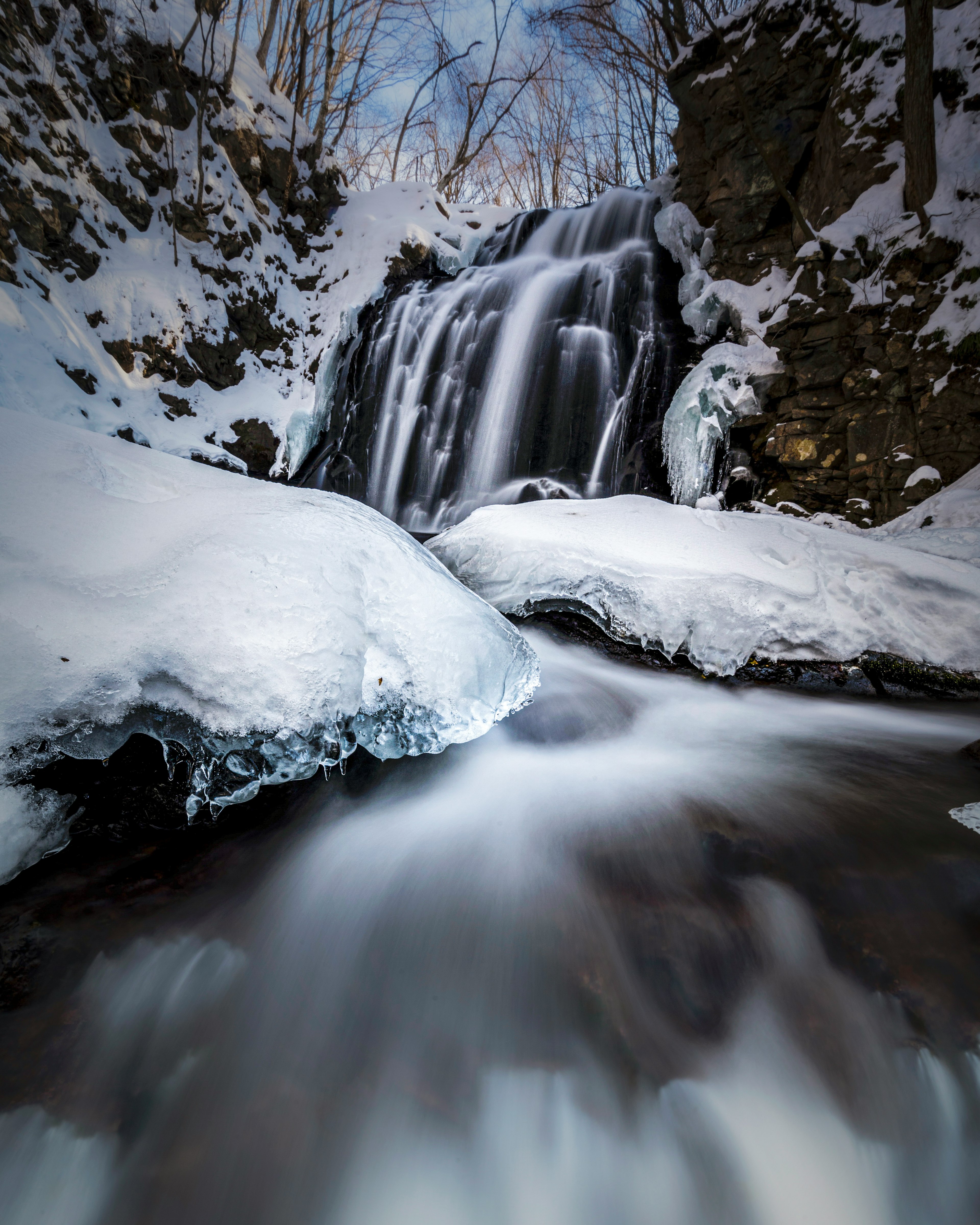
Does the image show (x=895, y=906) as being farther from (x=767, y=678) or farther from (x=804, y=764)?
(x=767, y=678)

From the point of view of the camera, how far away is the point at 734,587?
7.80 ft

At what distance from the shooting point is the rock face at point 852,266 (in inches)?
168

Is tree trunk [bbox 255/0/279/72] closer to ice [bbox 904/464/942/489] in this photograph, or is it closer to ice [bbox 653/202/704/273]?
ice [bbox 653/202/704/273]

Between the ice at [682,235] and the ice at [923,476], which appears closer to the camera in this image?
the ice at [923,476]

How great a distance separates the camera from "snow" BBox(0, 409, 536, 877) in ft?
4.06

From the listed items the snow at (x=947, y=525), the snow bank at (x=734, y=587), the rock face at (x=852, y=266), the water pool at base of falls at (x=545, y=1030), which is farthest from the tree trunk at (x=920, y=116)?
the water pool at base of falls at (x=545, y=1030)

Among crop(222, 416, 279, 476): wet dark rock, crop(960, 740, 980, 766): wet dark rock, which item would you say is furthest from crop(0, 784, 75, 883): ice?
crop(222, 416, 279, 476): wet dark rock

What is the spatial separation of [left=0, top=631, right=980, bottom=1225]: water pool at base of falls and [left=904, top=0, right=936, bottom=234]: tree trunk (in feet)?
17.9

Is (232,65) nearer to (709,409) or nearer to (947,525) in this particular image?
(709,409)

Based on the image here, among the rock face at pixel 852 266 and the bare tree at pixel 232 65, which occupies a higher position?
the bare tree at pixel 232 65

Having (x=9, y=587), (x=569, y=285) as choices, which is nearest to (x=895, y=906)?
(x=9, y=587)

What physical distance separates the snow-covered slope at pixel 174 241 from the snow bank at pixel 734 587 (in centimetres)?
596

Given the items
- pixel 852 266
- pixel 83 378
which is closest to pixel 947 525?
pixel 852 266

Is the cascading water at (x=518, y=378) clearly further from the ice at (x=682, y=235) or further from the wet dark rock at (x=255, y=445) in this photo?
the wet dark rock at (x=255, y=445)
